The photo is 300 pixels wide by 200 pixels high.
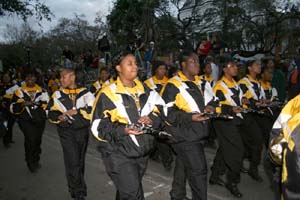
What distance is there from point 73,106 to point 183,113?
187cm

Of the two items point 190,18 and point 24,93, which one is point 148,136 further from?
point 190,18

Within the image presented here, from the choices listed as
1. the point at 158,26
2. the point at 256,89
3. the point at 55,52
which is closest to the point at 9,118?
the point at 256,89

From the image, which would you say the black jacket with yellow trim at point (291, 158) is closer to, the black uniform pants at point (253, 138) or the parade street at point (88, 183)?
the parade street at point (88, 183)

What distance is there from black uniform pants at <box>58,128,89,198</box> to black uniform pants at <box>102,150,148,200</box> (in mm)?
1472

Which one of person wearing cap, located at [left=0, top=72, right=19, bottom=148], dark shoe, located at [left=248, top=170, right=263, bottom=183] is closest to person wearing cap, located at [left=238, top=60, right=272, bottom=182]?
dark shoe, located at [left=248, top=170, right=263, bottom=183]

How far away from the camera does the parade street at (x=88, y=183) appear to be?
5.57m

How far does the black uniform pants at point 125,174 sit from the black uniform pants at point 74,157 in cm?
147

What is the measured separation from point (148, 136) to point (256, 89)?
3187 mm

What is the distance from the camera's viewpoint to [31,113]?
6938mm

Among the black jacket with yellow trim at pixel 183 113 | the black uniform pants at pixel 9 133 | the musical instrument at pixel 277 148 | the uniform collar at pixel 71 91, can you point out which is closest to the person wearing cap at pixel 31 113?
the uniform collar at pixel 71 91

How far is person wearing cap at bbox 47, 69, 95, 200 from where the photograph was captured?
5188 millimetres

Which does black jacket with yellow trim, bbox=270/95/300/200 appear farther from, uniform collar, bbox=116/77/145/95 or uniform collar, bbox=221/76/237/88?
uniform collar, bbox=221/76/237/88

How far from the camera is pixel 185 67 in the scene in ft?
15.4

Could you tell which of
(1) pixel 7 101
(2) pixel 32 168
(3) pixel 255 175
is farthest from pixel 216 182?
(1) pixel 7 101
